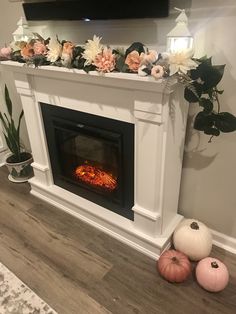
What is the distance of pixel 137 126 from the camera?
1.43 meters

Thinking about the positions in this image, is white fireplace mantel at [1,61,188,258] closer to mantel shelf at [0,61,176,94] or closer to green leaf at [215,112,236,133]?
mantel shelf at [0,61,176,94]

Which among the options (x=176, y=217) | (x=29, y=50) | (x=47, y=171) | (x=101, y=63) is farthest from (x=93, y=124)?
(x=176, y=217)

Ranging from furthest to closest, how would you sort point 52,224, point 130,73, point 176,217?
1. point 52,224
2. point 176,217
3. point 130,73

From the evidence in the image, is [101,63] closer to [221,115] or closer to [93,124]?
[93,124]

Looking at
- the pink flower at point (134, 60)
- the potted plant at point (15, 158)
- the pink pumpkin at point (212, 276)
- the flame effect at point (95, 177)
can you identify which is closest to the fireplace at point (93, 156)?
the flame effect at point (95, 177)

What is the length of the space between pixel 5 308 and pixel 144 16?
1700mm

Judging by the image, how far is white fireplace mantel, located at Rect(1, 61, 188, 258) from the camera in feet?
4.33

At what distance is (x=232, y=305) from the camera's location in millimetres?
1425

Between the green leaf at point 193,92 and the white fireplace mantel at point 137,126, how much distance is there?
2.4 inches

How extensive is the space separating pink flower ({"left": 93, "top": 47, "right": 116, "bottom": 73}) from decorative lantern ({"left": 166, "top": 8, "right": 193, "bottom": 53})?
275mm

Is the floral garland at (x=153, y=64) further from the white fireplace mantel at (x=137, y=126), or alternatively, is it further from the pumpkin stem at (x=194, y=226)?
the pumpkin stem at (x=194, y=226)

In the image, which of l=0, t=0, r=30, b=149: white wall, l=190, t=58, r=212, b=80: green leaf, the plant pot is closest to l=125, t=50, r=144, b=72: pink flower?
l=190, t=58, r=212, b=80: green leaf

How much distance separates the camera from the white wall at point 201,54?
4.19 ft

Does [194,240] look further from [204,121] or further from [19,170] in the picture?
[19,170]
